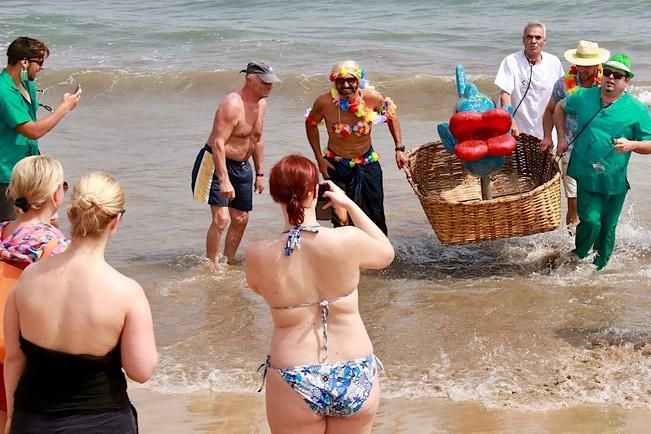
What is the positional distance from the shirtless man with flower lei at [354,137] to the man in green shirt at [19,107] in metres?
2.01

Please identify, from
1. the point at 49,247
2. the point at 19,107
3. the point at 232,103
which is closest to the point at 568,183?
the point at 232,103

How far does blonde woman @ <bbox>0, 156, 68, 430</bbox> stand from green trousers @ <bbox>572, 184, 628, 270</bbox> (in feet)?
13.9

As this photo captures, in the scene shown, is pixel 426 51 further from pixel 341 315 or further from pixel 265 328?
pixel 341 315

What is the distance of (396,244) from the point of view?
8344 millimetres

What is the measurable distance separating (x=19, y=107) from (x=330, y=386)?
10.5 feet

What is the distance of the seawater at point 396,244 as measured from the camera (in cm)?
578

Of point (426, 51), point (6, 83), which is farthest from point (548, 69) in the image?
point (426, 51)

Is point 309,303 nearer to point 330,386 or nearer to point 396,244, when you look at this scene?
point 330,386

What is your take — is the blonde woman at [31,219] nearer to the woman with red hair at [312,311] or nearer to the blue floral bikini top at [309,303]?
the woman with red hair at [312,311]

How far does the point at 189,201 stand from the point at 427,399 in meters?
4.66

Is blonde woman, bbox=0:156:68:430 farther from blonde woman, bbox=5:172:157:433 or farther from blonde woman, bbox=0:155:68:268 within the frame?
blonde woman, bbox=5:172:157:433

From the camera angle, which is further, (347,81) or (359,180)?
(359,180)

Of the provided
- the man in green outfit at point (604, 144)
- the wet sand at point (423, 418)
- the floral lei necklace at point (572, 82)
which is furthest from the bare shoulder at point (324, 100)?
the wet sand at point (423, 418)

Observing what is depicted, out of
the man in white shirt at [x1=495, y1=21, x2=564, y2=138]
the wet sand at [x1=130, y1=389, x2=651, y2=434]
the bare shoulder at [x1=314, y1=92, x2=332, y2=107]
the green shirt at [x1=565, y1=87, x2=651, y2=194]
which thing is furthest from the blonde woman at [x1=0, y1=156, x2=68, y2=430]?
the man in white shirt at [x1=495, y1=21, x2=564, y2=138]
